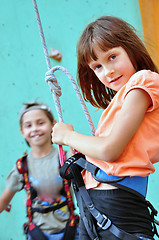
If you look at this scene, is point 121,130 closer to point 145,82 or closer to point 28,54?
point 145,82

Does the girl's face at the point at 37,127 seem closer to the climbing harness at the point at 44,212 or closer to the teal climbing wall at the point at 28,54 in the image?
the climbing harness at the point at 44,212

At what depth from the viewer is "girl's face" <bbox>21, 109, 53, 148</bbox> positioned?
1.78 metres

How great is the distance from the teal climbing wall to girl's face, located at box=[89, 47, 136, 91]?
127 cm

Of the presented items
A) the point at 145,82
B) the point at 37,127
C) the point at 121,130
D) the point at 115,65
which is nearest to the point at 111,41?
the point at 115,65

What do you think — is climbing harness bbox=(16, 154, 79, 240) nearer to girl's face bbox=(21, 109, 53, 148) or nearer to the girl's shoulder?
girl's face bbox=(21, 109, 53, 148)

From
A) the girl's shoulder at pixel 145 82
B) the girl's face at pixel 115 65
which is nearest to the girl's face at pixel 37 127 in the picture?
the girl's face at pixel 115 65

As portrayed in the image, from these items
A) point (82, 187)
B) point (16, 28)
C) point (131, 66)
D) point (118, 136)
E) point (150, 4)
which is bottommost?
point (82, 187)

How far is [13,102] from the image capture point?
7.45 feet

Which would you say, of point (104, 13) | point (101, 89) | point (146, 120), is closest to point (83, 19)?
point (104, 13)

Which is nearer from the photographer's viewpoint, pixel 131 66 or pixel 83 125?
pixel 131 66

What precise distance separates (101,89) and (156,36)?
1049 mm

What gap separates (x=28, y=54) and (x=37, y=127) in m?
0.68

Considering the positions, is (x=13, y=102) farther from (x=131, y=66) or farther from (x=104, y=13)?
(x=131, y=66)

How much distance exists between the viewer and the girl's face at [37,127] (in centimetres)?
178
